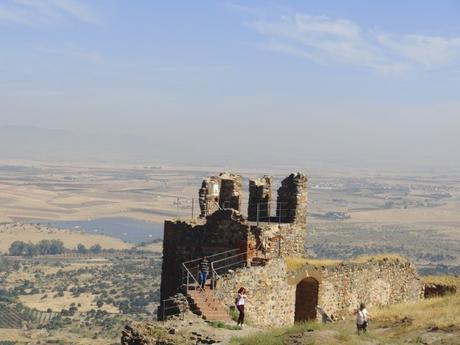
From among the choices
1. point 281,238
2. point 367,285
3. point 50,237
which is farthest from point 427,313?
point 50,237

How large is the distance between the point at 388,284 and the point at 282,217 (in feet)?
13.5

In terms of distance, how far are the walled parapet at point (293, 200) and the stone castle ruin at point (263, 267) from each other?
0.10 feet

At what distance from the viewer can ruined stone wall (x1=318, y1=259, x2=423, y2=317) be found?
71.1 ft

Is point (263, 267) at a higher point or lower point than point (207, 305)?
higher

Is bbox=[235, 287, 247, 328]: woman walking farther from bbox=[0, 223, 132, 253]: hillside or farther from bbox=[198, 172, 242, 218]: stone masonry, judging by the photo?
bbox=[0, 223, 132, 253]: hillside

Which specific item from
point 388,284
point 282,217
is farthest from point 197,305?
point 388,284

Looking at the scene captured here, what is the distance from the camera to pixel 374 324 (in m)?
19.6

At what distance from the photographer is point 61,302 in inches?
4198

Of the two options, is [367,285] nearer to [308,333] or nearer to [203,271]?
[203,271]

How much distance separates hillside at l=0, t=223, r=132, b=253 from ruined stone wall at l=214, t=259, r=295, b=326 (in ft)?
470

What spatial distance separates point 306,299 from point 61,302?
296 feet

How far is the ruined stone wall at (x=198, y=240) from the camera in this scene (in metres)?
21.0

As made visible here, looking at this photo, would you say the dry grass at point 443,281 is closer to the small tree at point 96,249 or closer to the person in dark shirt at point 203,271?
the person in dark shirt at point 203,271

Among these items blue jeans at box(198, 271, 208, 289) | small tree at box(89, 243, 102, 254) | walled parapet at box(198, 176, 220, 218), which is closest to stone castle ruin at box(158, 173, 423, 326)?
walled parapet at box(198, 176, 220, 218)
